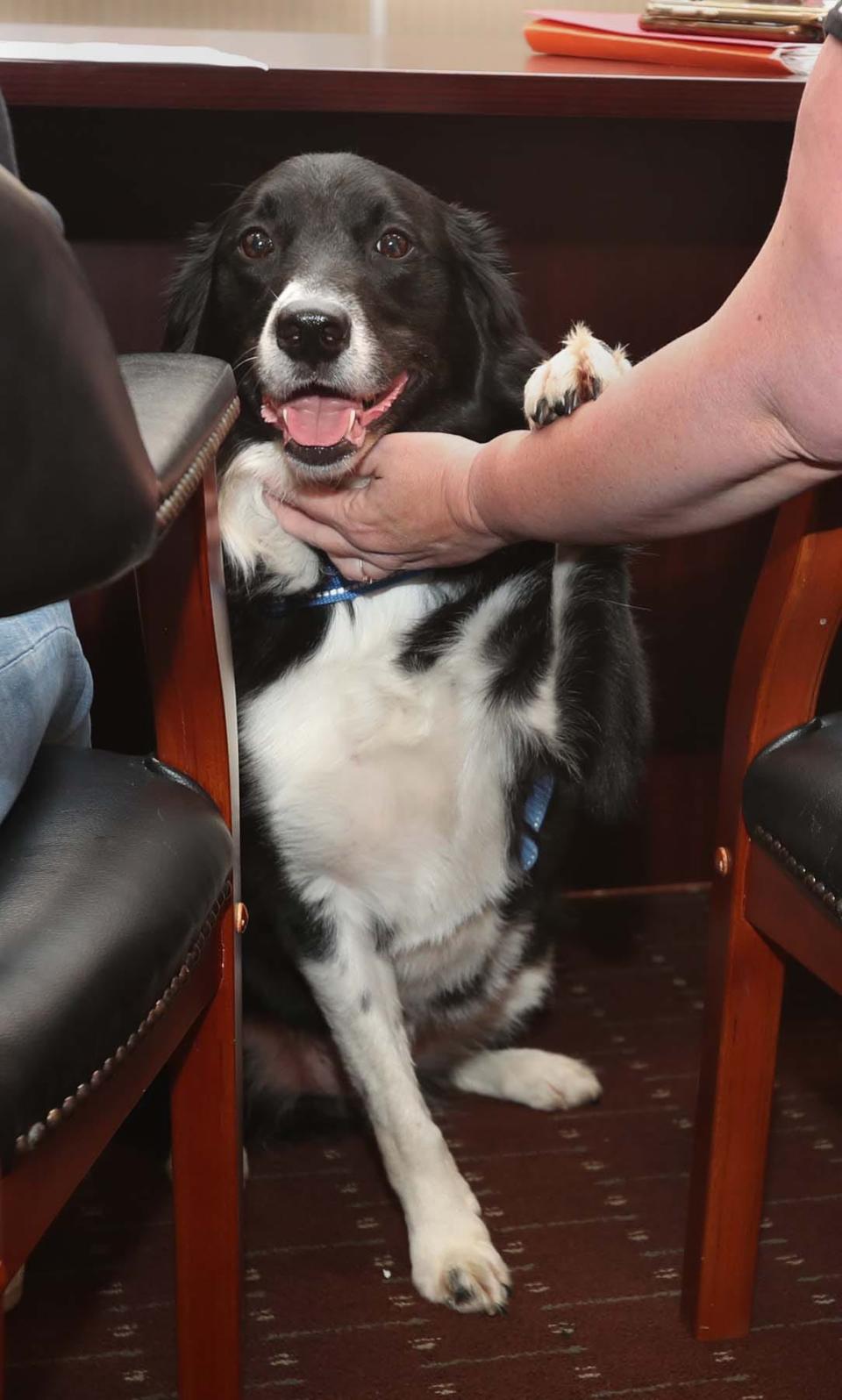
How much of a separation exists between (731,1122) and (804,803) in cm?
31

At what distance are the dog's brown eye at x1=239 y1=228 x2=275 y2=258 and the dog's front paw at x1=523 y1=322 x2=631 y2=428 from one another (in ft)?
1.13

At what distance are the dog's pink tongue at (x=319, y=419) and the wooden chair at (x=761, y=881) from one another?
1.29 ft

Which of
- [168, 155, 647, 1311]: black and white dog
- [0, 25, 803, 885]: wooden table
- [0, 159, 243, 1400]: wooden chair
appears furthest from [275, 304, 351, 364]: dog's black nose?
[0, 159, 243, 1400]: wooden chair

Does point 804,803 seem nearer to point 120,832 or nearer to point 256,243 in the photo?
point 120,832

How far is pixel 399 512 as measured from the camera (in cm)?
123

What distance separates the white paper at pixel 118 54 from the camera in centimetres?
126

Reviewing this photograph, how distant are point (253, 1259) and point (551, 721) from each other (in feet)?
1.73

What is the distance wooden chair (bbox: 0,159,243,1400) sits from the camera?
1.96 feet

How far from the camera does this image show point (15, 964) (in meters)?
0.73

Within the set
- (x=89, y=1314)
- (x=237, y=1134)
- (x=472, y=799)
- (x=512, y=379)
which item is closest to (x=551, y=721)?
(x=472, y=799)

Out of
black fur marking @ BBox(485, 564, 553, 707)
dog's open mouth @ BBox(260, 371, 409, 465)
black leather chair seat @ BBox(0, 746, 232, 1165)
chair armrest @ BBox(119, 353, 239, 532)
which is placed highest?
chair armrest @ BBox(119, 353, 239, 532)

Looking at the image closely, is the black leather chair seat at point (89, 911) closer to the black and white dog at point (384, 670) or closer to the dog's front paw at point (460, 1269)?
the black and white dog at point (384, 670)

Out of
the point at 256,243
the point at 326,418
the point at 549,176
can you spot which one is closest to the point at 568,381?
the point at 326,418

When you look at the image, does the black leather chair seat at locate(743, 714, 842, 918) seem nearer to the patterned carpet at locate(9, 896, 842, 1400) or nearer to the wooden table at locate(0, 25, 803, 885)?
the patterned carpet at locate(9, 896, 842, 1400)
